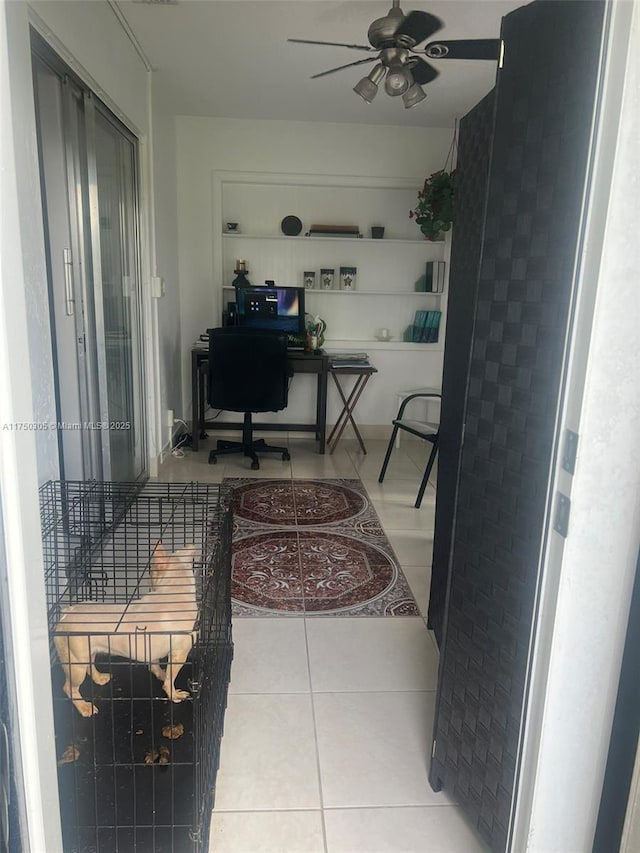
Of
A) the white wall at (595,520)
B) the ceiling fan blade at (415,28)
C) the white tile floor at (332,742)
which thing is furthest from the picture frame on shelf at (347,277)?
the white wall at (595,520)

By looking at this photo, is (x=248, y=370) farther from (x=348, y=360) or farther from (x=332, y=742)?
(x=332, y=742)

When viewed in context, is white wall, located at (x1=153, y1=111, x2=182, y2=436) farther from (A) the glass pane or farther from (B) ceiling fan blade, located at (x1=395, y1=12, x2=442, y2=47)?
(B) ceiling fan blade, located at (x1=395, y1=12, x2=442, y2=47)

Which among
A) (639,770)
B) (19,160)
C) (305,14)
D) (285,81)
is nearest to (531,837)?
(639,770)

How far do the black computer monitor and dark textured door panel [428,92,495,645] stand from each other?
2.74 metres

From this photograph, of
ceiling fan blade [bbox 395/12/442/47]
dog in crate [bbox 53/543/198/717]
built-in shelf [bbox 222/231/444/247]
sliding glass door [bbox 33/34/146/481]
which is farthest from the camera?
built-in shelf [bbox 222/231/444/247]

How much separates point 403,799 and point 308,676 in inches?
21.2

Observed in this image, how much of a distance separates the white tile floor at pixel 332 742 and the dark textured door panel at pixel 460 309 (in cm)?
26

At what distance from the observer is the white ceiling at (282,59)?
2.86 m

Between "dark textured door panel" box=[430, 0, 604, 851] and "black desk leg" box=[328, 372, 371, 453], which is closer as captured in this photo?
"dark textured door panel" box=[430, 0, 604, 851]

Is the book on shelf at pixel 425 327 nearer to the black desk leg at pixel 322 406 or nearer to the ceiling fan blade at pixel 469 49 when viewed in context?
the black desk leg at pixel 322 406

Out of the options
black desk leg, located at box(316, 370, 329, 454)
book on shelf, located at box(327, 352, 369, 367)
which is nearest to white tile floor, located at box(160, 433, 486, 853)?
black desk leg, located at box(316, 370, 329, 454)

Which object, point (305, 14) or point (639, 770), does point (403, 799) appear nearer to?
→ point (639, 770)

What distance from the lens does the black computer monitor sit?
4621 mm

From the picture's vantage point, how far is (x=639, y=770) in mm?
901
